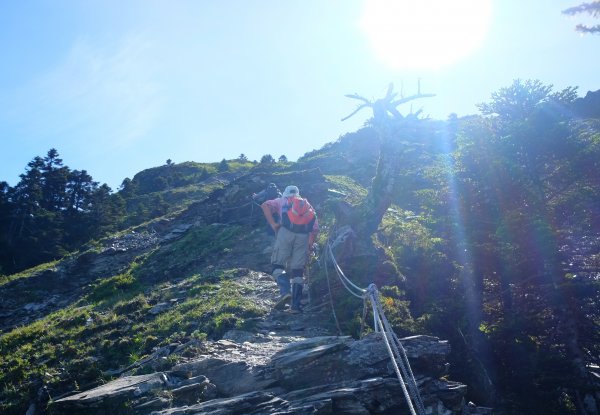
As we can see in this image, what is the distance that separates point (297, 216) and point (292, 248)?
0.82 meters

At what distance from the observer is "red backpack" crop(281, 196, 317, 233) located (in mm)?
11016

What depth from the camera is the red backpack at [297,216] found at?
11.0m

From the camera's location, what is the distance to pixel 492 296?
36.5ft

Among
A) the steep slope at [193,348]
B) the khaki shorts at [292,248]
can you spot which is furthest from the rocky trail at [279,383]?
the khaki shorts at [292,248]

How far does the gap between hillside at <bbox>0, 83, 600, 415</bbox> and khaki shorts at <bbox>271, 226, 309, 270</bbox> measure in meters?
0.96

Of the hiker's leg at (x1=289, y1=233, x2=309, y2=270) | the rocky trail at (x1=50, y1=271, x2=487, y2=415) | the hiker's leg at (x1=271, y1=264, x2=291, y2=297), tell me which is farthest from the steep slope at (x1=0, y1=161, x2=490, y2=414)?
the hiker's leg at (x1=289, y1=233, x2=309, y2=270)

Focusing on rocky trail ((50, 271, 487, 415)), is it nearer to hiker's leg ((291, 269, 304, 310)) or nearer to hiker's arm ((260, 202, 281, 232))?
hiker's leg ((291, 269, 304, 310))

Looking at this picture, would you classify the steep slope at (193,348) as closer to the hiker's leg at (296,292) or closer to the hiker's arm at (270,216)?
the hiker's leg at (296,292)

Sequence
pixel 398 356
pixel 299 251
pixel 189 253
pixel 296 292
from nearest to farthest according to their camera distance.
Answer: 1. pixel 398 356
2. pixel 296 292
3. pixel 299 251
4. pixel 189 253

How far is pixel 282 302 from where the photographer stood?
37.2 ft

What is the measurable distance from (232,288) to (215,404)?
321 inches

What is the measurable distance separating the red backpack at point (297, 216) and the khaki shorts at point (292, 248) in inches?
6.2

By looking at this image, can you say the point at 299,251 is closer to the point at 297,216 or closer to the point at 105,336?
the point at 297,216

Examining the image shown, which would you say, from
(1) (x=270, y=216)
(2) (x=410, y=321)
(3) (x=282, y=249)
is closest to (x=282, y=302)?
(3) (x=282, y=249)
